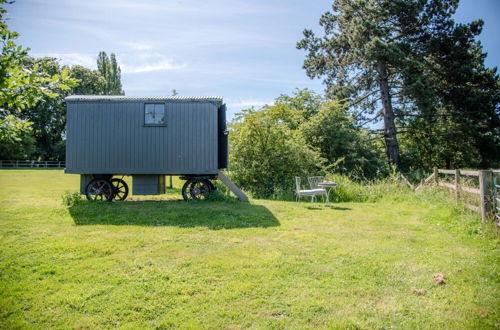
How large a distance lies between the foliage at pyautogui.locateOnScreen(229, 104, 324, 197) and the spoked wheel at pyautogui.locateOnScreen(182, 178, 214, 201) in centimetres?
237

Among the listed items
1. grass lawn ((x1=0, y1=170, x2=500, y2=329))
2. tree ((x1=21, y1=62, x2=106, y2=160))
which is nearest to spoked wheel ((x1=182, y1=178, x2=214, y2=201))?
grass lawn ((x1=0, y1=170, x2=500, y2=329))

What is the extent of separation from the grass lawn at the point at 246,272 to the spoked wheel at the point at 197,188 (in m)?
3.40

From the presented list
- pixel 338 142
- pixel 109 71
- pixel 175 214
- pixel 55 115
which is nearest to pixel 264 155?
pixel 175 214

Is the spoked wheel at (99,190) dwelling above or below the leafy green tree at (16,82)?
below

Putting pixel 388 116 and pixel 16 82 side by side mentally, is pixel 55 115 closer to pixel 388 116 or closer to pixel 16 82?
pixel 388 116

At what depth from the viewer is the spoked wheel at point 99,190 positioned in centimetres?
1084

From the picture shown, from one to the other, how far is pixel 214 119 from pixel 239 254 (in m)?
6.32

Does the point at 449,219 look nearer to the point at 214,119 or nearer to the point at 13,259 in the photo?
the point at 214,119

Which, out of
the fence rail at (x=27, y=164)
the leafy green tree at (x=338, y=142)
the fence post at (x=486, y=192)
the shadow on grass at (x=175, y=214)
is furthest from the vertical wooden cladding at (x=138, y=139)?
the fence rail at (x=27, y=164)

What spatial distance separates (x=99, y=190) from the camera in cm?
1095

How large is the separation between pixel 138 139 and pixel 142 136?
156 mm

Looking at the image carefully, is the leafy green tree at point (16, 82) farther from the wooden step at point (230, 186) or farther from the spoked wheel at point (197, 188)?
the spoked wheel at point (197, 188)

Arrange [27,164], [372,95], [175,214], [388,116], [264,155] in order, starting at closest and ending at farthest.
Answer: [175,214] → [264,155] → [388,116] → [372,95] → [27,164]

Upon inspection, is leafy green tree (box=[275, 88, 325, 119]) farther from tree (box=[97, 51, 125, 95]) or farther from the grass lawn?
tree (box=[97, 51, 125, 95])
